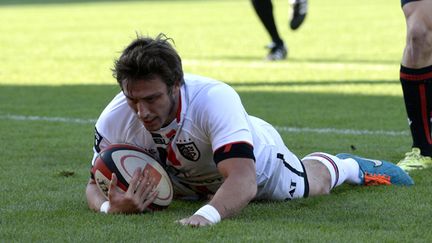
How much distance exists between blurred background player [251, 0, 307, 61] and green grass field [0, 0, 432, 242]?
0.32 m

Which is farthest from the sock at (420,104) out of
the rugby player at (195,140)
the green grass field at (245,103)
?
the rugby player at (195,140)

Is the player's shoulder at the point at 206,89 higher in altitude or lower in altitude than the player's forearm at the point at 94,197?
higher

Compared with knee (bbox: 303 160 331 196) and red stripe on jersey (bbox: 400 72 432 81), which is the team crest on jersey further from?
red stripe on jersey (bbox: 400 72 432 81)

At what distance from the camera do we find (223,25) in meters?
21.2

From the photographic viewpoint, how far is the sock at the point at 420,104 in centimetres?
709

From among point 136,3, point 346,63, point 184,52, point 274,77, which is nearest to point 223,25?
point 184,52

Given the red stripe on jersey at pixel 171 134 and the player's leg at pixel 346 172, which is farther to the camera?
the player's leg at pixel 346 172

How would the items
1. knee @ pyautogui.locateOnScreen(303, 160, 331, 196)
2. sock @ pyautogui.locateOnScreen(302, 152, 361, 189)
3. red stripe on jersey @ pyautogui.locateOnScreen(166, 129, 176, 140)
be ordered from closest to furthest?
red stripe on jersey @ pyautogui.locateOnScreen(166, 129, 176, 140)
knee @ pyautogui.locateOnScreen(303, 160, 331, 196)
sock @ pyautogui.locateOnScreen(302, 152, 361, 189)

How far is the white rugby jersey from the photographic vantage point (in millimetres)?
5258

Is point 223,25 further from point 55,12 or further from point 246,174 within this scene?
point 246,174

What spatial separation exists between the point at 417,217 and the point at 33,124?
15.3 feet

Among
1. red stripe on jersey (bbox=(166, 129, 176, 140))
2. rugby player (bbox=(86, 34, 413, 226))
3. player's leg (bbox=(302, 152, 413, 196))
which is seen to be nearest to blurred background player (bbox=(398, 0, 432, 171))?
player's leg (bbox=(302, 152, 413, 196))

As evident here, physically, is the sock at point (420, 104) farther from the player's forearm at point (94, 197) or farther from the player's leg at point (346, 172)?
the player's forearm at point (94, 197)

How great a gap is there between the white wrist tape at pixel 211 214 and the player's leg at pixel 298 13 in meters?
9.05
